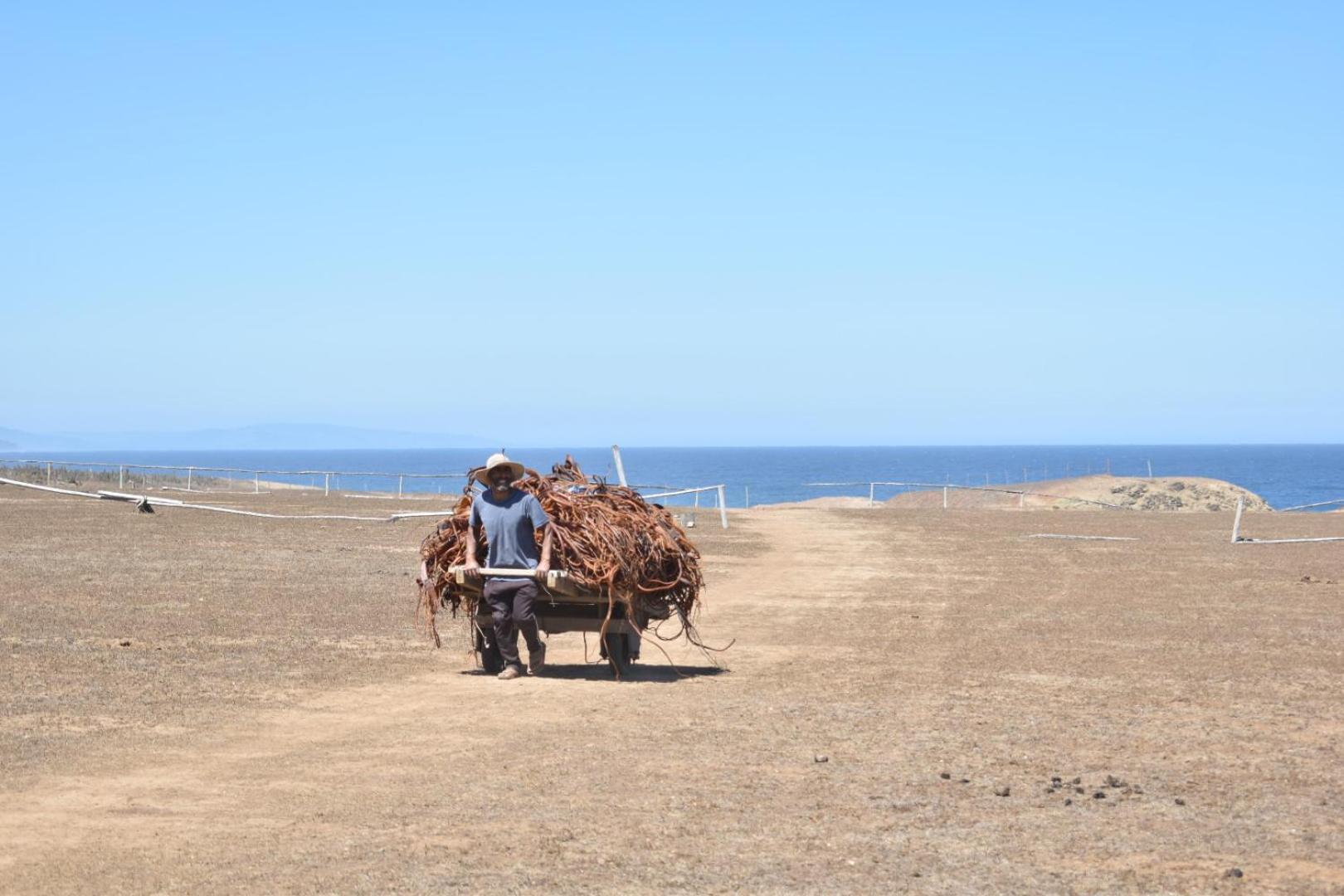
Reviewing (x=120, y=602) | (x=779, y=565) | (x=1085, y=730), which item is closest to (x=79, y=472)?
(x=779, y=565)

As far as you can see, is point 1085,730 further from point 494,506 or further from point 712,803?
point 494,506

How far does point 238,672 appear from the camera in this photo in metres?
12.7

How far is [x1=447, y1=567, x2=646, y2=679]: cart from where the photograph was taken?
12.6m

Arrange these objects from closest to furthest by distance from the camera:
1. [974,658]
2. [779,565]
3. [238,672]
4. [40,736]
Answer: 1. [40,736]
2. [238,672]
3. [974,658]
4. [779,565]

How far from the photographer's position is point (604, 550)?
12.8 meters

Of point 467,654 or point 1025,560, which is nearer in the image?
point 467,654

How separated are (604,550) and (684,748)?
11.1ft

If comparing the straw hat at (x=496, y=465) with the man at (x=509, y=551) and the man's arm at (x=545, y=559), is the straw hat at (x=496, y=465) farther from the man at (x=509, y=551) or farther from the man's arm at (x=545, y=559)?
the man's arm at (x=545, y=559)

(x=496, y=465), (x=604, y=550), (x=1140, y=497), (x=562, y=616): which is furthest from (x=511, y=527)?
(x=1140, y=497)

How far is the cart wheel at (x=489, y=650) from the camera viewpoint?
13141 mm

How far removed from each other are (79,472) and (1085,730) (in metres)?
59.1

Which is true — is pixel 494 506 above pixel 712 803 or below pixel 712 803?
above

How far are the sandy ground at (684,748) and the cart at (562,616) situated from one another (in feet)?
0.92

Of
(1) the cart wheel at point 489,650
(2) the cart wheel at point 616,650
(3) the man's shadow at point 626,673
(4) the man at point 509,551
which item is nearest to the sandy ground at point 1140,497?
(3) the man's shadow at point 626,673
